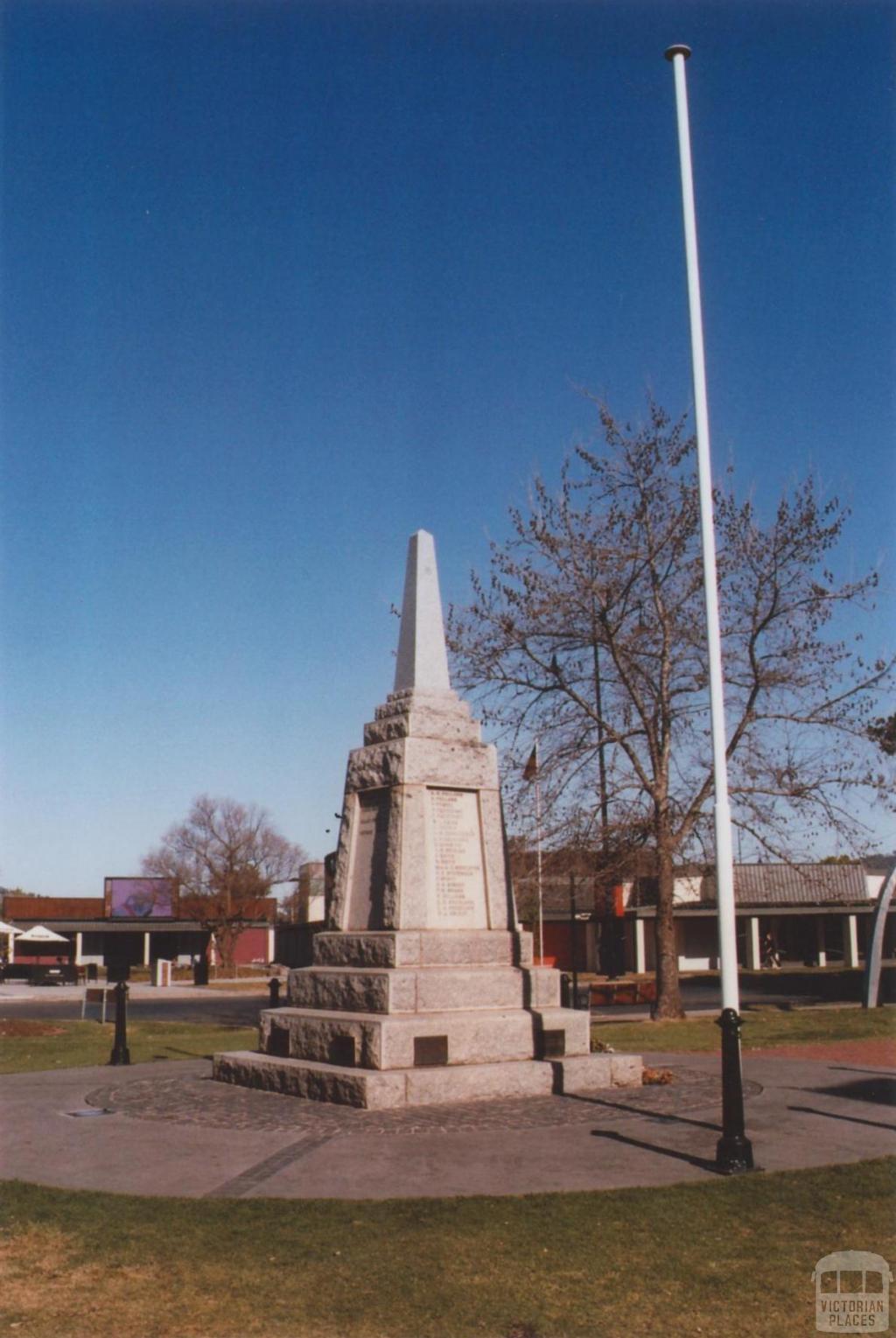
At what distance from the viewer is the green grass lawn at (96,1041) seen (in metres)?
15.9

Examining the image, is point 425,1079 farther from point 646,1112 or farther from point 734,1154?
point 734,1154

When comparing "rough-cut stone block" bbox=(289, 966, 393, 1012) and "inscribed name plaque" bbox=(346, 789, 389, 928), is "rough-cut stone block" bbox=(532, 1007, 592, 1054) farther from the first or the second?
"inscribed name plaque" bbox=(346, 789, 389, 928)

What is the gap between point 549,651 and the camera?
22.7m

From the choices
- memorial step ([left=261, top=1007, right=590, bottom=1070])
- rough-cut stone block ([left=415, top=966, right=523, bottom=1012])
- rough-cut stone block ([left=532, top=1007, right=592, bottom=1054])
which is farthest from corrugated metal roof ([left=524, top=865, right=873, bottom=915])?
memorial step ([left=261, top=1007, right=590, bottom=1070])

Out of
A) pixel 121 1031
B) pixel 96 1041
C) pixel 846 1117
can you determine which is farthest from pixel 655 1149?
pixel 96 1041

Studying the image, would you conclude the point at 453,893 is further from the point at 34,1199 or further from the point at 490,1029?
the point at 34,1199

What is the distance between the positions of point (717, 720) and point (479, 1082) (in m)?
4.33

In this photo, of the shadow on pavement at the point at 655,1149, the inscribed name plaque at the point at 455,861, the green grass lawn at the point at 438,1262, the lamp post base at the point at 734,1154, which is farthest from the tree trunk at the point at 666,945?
the green grass lawn at the point at 438,1262

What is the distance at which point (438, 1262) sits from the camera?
5.55m

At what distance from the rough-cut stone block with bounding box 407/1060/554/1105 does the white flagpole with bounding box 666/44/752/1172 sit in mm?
2805

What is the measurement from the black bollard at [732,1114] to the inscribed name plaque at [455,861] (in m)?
4.63

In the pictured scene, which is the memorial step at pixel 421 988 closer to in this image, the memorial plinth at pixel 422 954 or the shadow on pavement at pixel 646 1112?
the memorial plinth at pixel 422 954

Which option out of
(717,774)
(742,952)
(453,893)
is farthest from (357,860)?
(742,952)

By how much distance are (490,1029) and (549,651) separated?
1216cm
